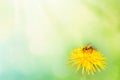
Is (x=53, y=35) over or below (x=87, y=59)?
over

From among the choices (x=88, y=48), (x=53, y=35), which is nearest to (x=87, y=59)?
(x=88, y=48)

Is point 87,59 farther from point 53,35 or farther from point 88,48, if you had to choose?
point 53,35

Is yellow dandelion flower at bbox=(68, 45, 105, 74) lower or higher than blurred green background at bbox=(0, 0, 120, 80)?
lower

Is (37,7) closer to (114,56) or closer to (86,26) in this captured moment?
(86,26)

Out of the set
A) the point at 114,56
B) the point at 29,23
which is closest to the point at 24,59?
the point at 29,23

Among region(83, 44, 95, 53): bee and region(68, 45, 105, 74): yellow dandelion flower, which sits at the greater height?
region(83, 44, 95, 53): bee
